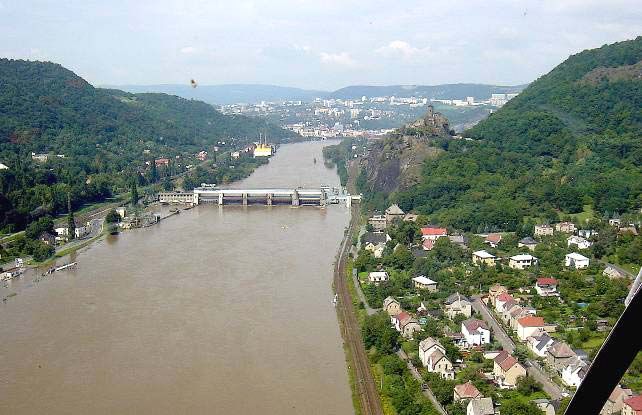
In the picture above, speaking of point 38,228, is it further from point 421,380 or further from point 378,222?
point 421,380

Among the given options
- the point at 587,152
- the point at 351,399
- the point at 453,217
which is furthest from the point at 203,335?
the point at 587,152

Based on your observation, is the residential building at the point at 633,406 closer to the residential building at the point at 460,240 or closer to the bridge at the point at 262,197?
the residential building at the point at 460,240

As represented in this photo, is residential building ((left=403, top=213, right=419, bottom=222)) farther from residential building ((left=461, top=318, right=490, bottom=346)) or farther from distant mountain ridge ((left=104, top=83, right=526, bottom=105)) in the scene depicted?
distant mountain ridge ((left=104, top=83, right=526, bottom=105))

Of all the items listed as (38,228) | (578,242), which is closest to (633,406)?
(578,242)

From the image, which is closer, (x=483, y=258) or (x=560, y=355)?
(x=560, y=355)

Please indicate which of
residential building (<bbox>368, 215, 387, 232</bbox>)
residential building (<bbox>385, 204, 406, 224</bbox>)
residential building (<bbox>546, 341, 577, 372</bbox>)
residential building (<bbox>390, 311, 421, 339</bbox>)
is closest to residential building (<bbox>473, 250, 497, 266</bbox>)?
residential building (<bbox>390, 311, 421, 339</bbox>)

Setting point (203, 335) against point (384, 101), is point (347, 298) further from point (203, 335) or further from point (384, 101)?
point (384, 101)

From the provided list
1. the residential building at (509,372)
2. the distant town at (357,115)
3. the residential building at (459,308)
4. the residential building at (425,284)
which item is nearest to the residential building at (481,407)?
the residential building at (509,372)
